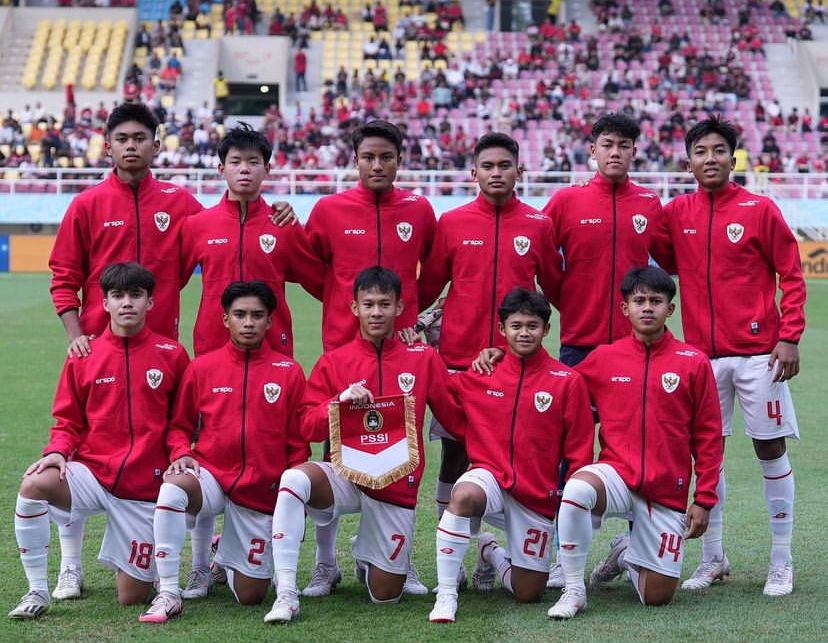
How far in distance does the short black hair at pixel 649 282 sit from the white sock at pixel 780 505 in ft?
3.50

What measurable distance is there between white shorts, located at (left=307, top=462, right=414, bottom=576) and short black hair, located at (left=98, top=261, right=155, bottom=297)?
1.14 meters

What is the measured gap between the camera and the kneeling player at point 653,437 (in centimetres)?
583

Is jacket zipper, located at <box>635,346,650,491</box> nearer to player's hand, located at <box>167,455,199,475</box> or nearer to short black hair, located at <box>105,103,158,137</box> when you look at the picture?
player's hand, located at <box>167,455,199,475</box>

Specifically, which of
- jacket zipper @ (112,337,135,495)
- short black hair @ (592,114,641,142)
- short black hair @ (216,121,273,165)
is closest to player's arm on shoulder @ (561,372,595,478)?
short black hair @ (592,114,641,142)

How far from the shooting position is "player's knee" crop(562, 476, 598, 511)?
5617mm

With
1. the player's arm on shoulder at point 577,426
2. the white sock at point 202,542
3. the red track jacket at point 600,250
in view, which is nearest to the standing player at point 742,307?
the red track jacket at point 600,250

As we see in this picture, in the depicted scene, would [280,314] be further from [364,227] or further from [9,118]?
[9,118]

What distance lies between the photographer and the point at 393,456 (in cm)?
588

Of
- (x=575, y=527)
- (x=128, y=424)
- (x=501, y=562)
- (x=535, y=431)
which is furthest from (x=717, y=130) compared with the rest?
(x=128, y=424)

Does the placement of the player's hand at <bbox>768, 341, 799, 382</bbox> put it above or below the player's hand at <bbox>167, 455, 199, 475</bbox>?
above

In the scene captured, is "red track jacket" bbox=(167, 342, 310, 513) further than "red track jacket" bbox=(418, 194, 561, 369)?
No

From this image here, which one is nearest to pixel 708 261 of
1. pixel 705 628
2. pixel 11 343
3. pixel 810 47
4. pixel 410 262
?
pixel 410 262

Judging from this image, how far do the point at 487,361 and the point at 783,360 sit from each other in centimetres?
138

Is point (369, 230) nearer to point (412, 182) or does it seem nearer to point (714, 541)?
point (714, 541)
